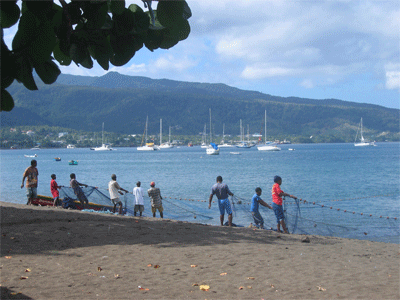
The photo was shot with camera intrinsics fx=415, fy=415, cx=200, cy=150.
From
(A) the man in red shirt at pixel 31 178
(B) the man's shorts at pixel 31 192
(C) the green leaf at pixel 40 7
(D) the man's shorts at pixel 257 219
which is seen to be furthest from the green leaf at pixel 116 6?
(B) the man's shorts at pixel 31 192

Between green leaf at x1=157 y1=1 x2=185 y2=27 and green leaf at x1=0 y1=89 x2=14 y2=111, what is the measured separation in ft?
2.88

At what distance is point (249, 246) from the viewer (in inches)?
410

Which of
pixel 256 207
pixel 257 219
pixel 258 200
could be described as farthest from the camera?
pixel 257 219

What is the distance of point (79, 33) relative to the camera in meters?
2.16

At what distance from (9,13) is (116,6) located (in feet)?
1.76

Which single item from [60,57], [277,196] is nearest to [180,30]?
[60,57]

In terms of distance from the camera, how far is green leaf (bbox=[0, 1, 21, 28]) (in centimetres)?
183

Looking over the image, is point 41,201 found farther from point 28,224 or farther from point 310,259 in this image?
point 310,259

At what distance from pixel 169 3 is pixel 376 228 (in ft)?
62.0

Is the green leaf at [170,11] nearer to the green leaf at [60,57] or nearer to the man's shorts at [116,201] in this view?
the green leaf at [60,57]

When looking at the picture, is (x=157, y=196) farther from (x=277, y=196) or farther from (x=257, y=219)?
(x=277, y=196)

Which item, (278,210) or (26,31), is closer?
(26,31)

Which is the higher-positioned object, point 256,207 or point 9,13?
point 9,13

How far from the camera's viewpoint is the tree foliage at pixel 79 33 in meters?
1.91
